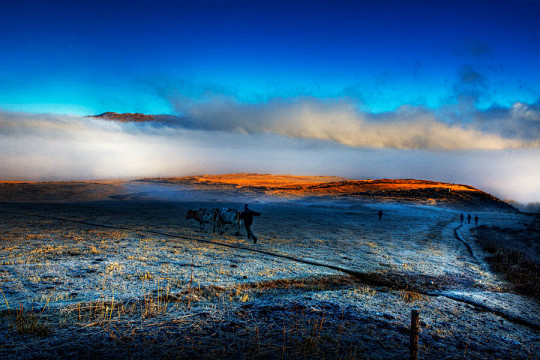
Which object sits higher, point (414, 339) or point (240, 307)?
point (414, 339)

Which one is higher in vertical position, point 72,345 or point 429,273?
point 72,345

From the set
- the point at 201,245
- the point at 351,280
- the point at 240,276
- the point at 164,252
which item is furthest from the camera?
the point at 201,245

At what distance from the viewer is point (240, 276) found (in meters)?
10.6

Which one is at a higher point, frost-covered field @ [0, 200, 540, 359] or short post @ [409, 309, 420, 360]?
short post @ [409, 309, 420, 360]

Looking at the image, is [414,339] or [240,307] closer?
[414,339]

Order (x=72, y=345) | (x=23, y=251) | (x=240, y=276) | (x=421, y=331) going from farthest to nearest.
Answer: (x=23, y=251) → (x=240, y=276) → (x=421, y=331) → (x=72, y=345)

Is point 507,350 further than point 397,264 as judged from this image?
No

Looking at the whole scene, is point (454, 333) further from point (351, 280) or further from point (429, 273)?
point (429, 273)

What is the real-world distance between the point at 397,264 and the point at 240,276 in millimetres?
8320

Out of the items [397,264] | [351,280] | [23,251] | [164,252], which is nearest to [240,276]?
[351,280]

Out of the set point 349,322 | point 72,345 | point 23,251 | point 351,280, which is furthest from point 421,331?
point 23,251

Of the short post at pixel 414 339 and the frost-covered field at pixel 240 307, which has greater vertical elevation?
the short post at pixel 414 339

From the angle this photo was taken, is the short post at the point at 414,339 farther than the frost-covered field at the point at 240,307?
No

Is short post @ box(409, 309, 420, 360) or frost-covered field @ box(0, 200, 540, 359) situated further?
frost-covered field @ box(0, 200, 540, 359)
